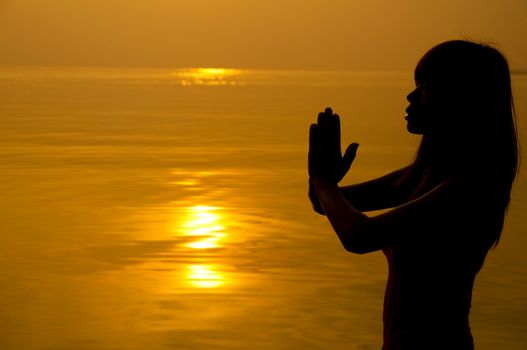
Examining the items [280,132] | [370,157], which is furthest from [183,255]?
[280,132]

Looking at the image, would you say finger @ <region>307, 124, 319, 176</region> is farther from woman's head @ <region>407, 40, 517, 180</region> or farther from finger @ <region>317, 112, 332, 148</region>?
woman's head @ <region>407, 40, 517, 180</region>

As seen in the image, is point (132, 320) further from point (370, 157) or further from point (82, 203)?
point (370, 157)

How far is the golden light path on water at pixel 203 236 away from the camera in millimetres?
8008

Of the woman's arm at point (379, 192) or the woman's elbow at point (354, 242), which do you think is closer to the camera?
the woman's elbow at point (354, 242)

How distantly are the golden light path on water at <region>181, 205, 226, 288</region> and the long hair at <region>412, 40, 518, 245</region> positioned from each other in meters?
6.05

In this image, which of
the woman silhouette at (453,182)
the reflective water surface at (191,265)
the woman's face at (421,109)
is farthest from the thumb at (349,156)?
the reflective water surface at (191,265)

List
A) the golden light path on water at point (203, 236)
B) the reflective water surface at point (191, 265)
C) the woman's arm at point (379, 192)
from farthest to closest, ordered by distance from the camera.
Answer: the golden light path on water at point (203, 236) < the reflective water surface at point (191, 265) < the woman's arm at point (379, 192)

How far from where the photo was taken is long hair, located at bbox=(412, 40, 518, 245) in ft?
5.80

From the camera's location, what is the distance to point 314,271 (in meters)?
8.49

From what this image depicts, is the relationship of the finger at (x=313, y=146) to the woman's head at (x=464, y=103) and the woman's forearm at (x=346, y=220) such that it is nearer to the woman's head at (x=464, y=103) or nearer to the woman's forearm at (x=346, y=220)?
the woman's forearm at (x=346, y=220)

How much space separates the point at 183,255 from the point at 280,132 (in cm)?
2045

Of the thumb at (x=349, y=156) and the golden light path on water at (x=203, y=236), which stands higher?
the golden light path on water at (x=203, y=236)

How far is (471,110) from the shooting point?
70.1 inches

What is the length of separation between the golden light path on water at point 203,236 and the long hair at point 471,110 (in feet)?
19.9
